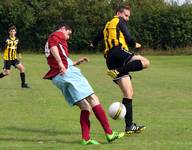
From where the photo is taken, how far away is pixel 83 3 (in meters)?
58.1

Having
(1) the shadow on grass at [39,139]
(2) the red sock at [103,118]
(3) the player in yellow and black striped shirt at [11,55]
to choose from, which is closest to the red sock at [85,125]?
(2) the red sock at [103,118]

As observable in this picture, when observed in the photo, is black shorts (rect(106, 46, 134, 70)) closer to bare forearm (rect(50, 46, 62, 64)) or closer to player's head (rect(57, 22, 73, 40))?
player's head (rect(57, 22, 73, 40))

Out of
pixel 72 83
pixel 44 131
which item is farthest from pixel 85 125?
pixel 44 131

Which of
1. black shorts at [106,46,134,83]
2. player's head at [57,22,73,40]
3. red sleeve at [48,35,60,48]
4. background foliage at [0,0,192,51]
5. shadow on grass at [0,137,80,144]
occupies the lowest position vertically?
background foliage at [0,0,192,51]

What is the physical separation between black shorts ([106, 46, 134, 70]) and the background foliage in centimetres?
4432

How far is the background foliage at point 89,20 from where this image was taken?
179 feet

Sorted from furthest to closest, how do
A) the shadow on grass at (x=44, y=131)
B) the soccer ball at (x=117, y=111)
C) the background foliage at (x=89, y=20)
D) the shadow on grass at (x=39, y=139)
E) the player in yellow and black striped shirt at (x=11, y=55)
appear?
the background foliage at (x=89, y=20), the player in yellow and black striped shirt at (x=11, y=55), the shadow on grass at (x=44, y=131), the soccer ball at (x=117, y=111), the shadow on grass at (x=39, y=139)

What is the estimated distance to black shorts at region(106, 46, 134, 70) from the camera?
959cm

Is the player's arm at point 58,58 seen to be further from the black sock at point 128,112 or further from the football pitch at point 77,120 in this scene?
the black sock at point 128,112

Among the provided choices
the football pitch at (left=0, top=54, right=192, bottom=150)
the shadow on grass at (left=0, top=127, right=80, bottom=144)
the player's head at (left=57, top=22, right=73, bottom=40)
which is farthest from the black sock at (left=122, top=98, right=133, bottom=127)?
the player's head at (left=57, top=22, right=73, bottom=40)

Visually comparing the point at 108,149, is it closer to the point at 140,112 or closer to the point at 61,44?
the point at 61,44

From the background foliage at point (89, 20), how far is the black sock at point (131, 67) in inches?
1750

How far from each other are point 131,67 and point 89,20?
47.3 metres

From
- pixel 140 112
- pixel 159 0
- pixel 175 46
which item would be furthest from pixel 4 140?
pixel 159 0
